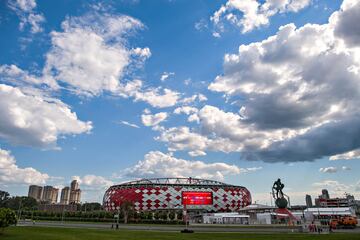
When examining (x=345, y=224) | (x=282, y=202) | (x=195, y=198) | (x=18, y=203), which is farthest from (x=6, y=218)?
(x=18, y=203)

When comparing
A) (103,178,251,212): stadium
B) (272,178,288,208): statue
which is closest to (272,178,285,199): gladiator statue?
(272,178,288,208): statue

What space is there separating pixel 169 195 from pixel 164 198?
2543 mm

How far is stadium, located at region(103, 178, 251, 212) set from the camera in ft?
386

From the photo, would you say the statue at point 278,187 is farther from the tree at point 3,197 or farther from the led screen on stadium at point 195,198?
the tree at point 3,197

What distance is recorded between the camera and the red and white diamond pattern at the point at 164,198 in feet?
386

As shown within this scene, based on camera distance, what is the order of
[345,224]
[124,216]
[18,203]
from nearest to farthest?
[345,224] → [124,216] → [18,203]

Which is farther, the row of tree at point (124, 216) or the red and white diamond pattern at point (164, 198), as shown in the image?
the red and white diamond pattern at point (164, 198)

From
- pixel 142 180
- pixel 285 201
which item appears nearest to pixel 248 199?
pixel 142 180

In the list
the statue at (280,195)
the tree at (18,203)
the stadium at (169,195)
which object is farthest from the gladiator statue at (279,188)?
the tree at (18,203)

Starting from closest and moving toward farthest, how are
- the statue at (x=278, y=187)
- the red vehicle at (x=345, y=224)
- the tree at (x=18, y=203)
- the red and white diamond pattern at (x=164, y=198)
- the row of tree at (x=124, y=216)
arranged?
the red vehicle at (x=345, y=224)
the statue at (x=278, y=187)
the row of tree at (x=124, y=216)
the red and white diamond pattern at (x=164, y=198)
the tree at (x=18, y=203)

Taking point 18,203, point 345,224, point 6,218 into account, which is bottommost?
point 345,224

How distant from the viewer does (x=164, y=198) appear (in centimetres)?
11938

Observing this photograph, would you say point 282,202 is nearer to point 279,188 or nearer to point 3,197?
point 279,188

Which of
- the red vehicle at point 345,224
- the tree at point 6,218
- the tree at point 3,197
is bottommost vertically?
the red vehicle at point 345,224
